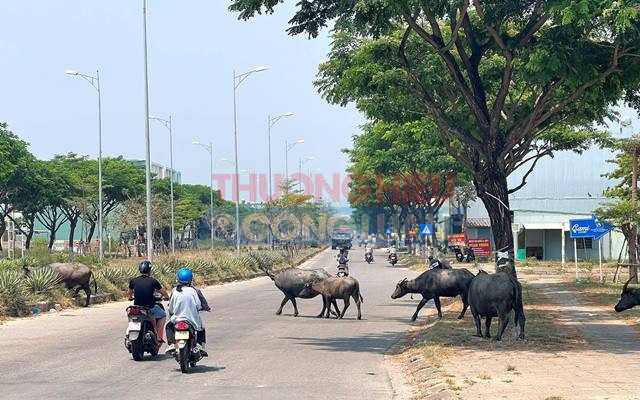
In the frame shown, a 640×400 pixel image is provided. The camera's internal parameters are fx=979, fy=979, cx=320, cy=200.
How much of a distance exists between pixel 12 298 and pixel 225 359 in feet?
37.1

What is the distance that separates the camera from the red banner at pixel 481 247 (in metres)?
60.9

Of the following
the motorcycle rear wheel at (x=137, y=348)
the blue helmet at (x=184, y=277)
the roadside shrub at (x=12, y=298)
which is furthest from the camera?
the roadside shrub at (x=12, y=298)

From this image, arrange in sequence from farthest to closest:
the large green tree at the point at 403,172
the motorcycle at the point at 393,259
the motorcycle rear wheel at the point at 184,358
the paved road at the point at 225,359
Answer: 1. the motorcycle at the point at 393,259
2. the large green tree at the point at 403,172
3. the motorcycle rear wheel at the point at 184,358
4. the paved road at the point at 225,359

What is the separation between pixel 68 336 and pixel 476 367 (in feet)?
32.0

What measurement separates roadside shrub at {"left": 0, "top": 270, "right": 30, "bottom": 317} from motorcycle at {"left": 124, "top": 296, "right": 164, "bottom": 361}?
1047cm

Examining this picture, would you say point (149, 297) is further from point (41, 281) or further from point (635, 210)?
point (635, 210)

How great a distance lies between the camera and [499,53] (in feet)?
72.2

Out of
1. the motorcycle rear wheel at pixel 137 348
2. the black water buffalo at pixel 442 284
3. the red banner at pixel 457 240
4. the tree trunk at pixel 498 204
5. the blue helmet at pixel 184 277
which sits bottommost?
the motorcycle rear wheel at pixel 137 348

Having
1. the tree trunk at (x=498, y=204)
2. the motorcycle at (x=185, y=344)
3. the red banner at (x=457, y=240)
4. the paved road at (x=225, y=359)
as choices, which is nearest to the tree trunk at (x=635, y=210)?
the paved road at (x=225, y=359)

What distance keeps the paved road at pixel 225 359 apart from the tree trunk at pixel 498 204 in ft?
9.72

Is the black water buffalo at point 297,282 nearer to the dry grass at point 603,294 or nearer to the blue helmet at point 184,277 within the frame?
the dry grass at point 603,294

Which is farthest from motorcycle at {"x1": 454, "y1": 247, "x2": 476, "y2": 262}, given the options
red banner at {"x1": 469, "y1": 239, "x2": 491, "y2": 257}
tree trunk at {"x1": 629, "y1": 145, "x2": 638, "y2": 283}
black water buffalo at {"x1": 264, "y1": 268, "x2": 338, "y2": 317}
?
black water buffalo at {"x1": 264, "y1": 268, "x2": 338, "y2": 317}

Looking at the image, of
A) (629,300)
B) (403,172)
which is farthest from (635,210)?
(403,172)

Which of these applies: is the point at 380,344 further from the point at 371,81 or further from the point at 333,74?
the point at 333,74
